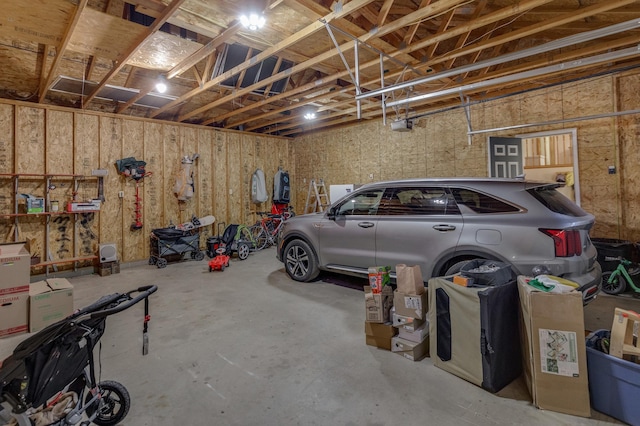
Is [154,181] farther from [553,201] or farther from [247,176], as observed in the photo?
[553,201]

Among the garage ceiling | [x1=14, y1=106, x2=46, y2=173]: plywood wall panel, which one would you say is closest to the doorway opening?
the garage ceiling

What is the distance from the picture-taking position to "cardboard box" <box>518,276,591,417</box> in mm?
1766

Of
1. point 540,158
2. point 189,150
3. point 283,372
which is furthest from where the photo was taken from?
point 540,158

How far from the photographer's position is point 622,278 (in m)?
3.78

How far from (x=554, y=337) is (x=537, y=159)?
23.8 ft

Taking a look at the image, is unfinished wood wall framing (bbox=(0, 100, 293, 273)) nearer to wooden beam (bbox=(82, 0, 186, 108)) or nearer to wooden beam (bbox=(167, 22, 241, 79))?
wooden beam (bbox=(82, 0, 186, 108))


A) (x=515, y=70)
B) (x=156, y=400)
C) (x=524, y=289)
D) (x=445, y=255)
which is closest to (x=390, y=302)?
(x=445, y=255)

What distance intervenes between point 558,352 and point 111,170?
23.3 ft

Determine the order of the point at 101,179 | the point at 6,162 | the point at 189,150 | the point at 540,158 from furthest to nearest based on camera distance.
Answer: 1. the point at 540,158
2. the point at 189,150
3. the point at 101,179
4. the point at 6,162

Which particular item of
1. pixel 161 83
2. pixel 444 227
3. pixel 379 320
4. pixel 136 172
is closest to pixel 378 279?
pixel 379 320

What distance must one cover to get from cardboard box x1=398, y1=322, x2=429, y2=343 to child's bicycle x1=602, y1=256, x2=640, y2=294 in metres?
3.00

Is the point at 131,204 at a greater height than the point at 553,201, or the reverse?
the point at 131,204

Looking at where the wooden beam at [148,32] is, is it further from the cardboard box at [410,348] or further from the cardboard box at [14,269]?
the cardboard box at [410,348]

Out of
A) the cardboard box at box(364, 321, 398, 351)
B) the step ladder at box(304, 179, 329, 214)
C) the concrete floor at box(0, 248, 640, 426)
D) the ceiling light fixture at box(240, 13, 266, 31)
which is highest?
the ceiling light fixture at box(240, 13, 266, 31)
